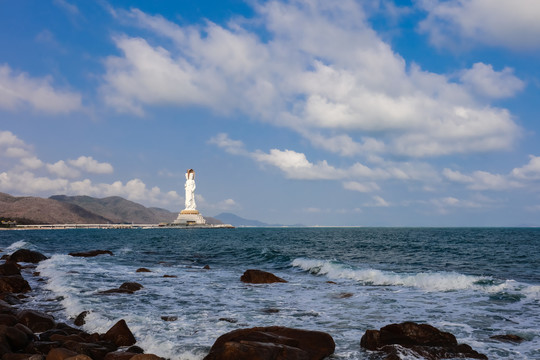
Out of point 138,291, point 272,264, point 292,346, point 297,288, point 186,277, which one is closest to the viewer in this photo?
point 292,346

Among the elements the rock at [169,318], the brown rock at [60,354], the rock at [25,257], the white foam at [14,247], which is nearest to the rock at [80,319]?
the rock at [169,318]

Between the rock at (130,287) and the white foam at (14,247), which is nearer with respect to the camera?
the rock at (130,287)

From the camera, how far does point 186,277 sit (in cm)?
2580

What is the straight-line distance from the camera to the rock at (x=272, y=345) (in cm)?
864

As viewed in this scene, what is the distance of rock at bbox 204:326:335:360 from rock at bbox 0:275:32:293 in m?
14.6

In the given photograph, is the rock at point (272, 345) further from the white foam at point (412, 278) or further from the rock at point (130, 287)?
the white foam at point (412, 278)

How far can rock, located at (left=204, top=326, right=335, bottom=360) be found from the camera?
864 cm

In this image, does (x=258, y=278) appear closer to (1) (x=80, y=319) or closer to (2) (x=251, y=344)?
(1) (x=80, y=319)

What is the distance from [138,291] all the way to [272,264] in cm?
1785

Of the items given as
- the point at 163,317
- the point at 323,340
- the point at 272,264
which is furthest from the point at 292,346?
the point at 272,264

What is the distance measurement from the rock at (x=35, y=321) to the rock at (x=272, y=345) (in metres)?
6.17

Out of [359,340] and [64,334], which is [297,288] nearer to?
[359,340]

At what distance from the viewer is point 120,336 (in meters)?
11.0

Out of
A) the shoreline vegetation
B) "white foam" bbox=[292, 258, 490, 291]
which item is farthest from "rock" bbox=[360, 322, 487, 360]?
"white foam" bbox=[292, 258, 490, 291]
